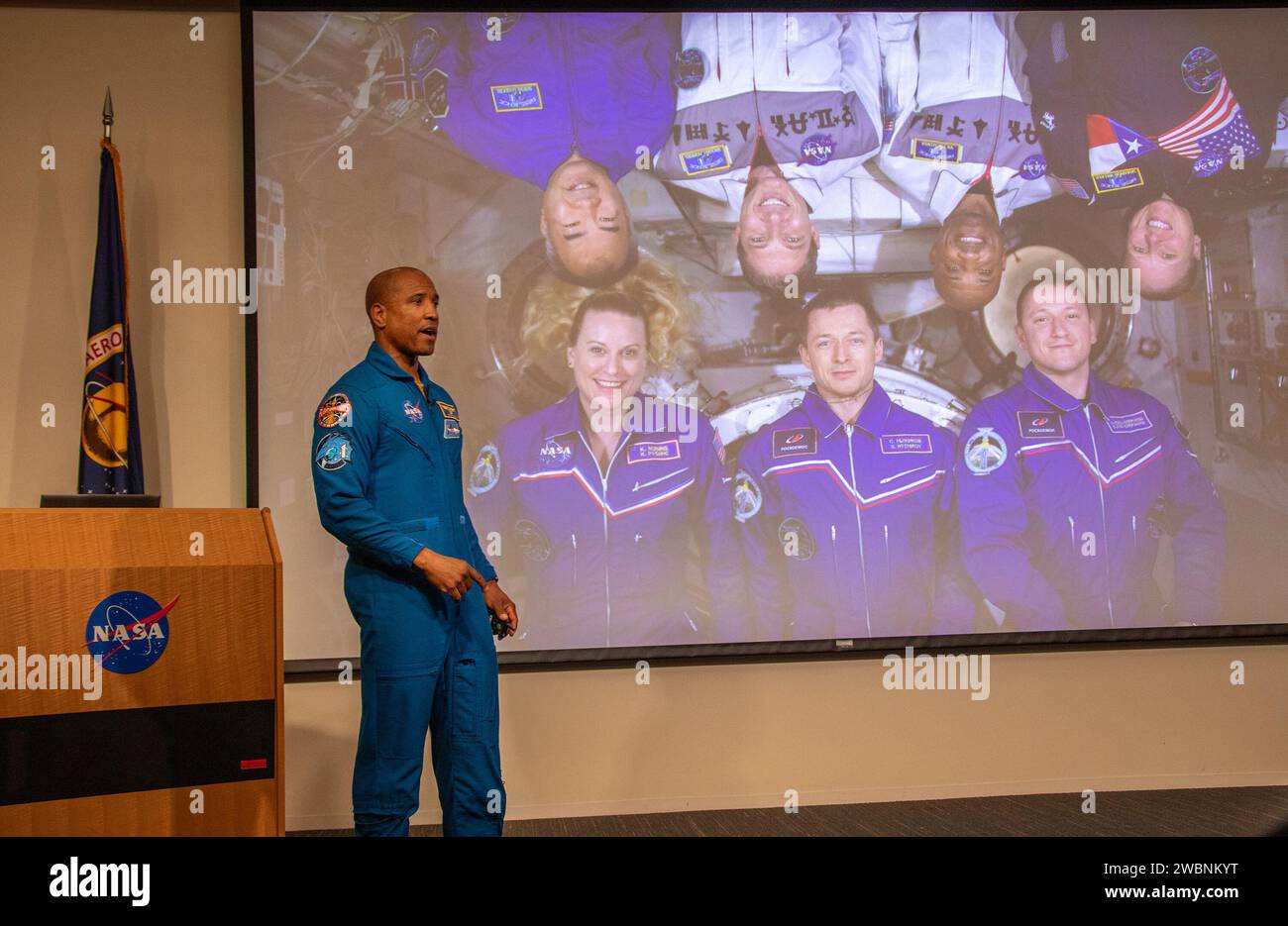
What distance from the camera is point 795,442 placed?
3682mm

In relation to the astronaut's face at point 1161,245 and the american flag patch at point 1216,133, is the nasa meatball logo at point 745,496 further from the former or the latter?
the american flag patch at point 1216,133

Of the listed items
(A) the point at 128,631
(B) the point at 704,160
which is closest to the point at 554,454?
(B) the point at 704,160

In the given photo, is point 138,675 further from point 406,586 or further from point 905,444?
point 905,444

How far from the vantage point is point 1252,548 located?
3824 mm

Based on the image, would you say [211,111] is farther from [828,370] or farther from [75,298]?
[828,370]

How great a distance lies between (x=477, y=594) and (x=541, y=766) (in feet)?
4.23

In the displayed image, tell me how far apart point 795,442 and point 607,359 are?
2.36ft

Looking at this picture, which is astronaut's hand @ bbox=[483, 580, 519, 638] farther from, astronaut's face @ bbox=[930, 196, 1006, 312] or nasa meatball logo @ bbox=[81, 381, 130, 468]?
astronaut's face @ bbox=[930, 196, 1006, 312]

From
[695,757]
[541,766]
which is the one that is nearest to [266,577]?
[541,766]

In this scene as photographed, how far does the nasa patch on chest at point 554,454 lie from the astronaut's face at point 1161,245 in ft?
7.05

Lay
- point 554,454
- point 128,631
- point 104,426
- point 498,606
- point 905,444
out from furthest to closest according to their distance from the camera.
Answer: point 905,444, point 554,454, point 104,426, point 498,606, point 128,631

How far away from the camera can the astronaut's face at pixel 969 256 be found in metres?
3.74

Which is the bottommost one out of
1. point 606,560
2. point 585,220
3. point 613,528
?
point 606,560

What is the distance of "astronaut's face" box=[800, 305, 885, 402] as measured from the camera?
3691mm
